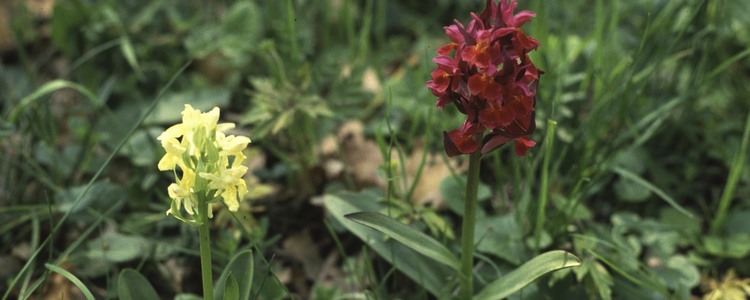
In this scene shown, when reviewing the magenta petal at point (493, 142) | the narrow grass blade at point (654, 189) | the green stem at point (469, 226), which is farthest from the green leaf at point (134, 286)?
the narrow grass blade at point (654, 189)

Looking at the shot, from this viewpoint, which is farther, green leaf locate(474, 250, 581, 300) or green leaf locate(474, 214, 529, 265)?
green leaf locate(474, 214, 529, 265)

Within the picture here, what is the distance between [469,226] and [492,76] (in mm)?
393

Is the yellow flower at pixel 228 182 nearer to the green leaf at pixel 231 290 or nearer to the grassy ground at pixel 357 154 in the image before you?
the green leaf at pixel 231 290

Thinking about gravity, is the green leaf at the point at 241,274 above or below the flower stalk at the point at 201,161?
below

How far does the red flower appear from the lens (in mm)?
1410

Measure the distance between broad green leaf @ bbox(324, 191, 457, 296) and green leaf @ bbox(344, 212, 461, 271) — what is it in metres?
0.15

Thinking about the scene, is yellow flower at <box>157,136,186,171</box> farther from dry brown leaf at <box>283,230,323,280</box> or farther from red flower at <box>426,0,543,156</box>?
dry brown leaf at <box>283,230,323,280</box>

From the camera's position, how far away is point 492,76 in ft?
4.64

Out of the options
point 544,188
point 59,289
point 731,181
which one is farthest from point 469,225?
point 59,289

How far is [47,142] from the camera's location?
2129 millimetres

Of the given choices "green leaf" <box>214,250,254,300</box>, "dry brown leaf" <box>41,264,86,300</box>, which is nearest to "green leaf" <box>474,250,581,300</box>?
"green leaf" <box>214,250,254,300</box>

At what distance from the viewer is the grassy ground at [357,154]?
1971 mm

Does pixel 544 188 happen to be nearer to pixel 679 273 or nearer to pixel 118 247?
pixel 679 273

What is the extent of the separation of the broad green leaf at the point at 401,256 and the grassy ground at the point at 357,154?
26mm
